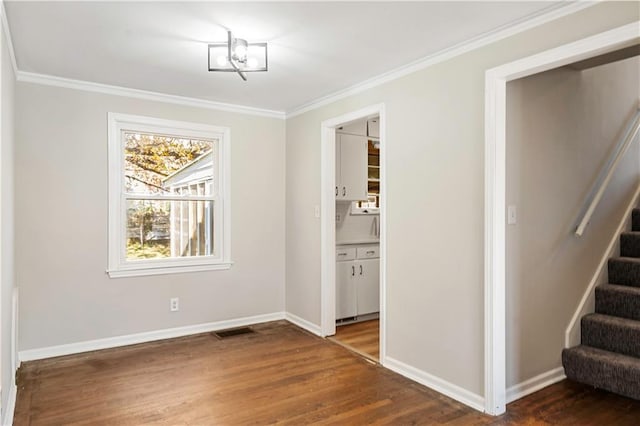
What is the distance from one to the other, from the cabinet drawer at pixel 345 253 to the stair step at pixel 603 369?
7.26ft

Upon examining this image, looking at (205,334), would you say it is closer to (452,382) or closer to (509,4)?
(452,382)

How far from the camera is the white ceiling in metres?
2.30

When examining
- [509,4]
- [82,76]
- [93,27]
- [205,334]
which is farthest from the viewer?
[205,334]

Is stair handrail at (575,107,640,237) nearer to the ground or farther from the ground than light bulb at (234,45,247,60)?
nearer to the ground

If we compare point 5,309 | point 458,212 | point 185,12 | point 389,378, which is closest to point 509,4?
point 458,212

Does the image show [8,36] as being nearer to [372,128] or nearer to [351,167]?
[351,167]

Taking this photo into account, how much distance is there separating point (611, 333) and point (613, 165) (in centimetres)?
133

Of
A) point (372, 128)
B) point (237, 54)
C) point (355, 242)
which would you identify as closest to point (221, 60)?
point (237, 54)

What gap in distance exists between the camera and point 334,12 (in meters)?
2.35

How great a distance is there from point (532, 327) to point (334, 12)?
2452 millimetres

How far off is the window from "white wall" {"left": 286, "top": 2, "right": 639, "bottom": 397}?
174 cm

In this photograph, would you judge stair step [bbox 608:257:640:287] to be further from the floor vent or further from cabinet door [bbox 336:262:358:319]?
the floor vent

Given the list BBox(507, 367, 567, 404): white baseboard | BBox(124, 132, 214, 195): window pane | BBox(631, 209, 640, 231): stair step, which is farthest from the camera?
BBox(124, 132, 214, 195): window pane

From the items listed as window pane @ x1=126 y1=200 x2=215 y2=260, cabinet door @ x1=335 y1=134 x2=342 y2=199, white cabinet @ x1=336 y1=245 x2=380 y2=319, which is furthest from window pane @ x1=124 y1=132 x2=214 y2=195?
white cabinet @ x1=336 y1=245 x2=380 y2=319
